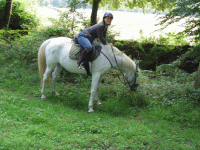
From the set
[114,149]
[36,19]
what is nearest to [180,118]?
[114,149]

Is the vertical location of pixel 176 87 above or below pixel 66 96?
above

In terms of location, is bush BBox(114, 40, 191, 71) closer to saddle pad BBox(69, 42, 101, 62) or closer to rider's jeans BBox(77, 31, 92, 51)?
saddle pad BBox(69, 42, 101, 62)

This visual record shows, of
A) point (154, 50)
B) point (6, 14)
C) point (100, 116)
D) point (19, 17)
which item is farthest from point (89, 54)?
point (19, 17)

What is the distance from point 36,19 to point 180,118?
12.0 meters

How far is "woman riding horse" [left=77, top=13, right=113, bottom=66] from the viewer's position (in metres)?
5.35

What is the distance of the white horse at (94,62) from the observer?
5.72 metres

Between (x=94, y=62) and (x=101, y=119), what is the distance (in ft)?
5.18

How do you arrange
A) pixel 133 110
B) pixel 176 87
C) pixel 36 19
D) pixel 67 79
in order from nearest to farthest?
pixel 133 110
pixel 176 87
pixel 67 79
pixel 36 19

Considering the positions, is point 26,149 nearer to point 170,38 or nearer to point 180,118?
point 180,118

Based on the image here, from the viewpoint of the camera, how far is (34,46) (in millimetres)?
9523

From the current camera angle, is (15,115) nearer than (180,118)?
Yes

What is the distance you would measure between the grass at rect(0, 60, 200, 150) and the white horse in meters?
0.55

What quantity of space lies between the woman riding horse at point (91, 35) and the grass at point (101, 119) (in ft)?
5.28

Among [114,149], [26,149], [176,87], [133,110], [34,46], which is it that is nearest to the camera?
[26,149]
